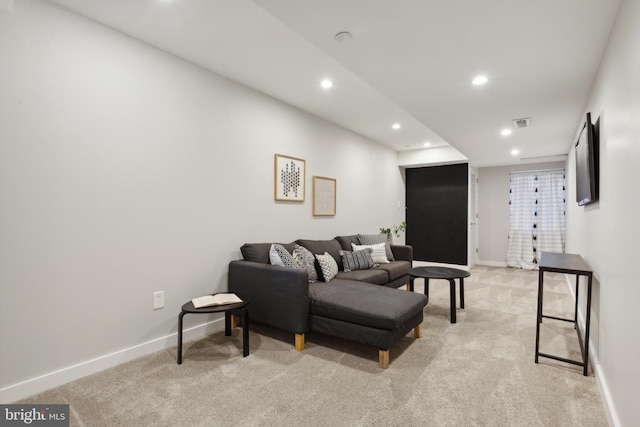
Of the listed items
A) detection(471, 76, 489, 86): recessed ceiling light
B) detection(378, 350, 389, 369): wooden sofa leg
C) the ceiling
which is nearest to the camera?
the ceiling

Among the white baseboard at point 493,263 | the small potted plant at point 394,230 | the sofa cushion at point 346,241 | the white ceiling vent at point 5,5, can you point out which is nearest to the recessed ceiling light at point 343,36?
the white ceiling vent at point 5,5

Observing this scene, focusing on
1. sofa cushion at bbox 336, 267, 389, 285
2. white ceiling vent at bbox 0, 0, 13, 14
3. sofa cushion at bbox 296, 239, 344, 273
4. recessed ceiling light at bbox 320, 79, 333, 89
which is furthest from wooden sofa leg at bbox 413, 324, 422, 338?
white ceiling vent at bbox 0, 0, 13, 14

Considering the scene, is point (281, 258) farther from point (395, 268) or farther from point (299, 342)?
point (395, 268)

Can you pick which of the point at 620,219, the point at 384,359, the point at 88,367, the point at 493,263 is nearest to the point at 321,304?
the point at 384,359

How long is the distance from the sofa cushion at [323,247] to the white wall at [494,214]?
4.26 meters

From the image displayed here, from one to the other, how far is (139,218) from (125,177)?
0.33 meters

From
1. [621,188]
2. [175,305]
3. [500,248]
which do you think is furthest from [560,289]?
[175,305]

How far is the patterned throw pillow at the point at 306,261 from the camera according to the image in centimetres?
331

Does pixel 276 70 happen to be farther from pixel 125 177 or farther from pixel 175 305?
pixel 175 305

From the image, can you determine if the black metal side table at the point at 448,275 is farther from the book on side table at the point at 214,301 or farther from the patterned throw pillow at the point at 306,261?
the book on side table at the point at 214,301

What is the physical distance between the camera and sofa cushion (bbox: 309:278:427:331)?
7.89 feet

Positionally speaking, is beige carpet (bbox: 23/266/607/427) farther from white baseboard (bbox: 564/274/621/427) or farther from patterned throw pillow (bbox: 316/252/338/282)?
patterned throw pillow (bbox: 316/252/338/282)

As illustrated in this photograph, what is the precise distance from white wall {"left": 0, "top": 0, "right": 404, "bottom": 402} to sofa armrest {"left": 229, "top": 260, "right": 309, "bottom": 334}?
11.3 inches

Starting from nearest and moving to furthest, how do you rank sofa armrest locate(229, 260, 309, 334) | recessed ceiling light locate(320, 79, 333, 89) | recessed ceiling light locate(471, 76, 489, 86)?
recessed ceiling light locate(471, 76, 489, 86)
sofa armrest locate(229, 260, 309, 334)
recessed ceiling light locate(320, 79, 333, 89)
